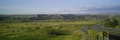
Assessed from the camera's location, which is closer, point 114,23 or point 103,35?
point 103,35

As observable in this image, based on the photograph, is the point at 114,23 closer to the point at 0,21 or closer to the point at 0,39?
the point at 0,39

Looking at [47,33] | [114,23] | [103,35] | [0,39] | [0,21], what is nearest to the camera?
[103,35]

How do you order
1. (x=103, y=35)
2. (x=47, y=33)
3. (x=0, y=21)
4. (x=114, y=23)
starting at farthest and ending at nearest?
(x=0, y=21) → (x=114, y=23) → (x=47, y=33) → (x=103, y=35)

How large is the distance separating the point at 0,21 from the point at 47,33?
37867 mm

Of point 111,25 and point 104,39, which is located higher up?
point 104,39

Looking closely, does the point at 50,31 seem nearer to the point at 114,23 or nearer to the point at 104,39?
the point at 104,39

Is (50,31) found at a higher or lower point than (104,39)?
lower

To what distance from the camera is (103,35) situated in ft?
33.9

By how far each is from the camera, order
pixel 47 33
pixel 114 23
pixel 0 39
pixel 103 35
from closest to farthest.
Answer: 1. pixel 103 35
2. pixel 0 39
3. pixel 47 33
4. pixel 114 23

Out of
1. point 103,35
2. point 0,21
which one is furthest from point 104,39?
point 0,21

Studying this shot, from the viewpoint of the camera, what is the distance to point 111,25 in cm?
4009

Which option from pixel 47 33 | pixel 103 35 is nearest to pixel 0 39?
pixel 47 33

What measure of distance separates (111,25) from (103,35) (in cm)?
3296

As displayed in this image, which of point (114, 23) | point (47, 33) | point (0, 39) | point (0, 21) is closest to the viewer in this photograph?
point (0, 39)
